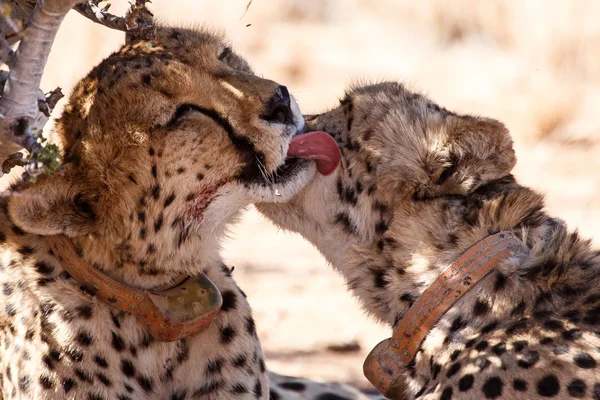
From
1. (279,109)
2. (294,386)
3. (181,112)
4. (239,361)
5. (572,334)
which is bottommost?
(294,386)

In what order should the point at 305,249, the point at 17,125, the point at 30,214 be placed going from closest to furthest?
the point at 17,125, the point at 30,214, the point at 305,249

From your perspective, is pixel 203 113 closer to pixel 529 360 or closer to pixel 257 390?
pixel 257 390

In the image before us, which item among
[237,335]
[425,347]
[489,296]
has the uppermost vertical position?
[489,296]

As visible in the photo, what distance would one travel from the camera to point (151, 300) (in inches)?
97.7

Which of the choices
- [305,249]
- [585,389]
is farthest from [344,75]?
[585,389]

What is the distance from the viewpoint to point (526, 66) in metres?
6.22

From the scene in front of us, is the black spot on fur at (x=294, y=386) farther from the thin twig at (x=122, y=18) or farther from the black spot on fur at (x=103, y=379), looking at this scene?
the thin twig at (x=122, y=18)

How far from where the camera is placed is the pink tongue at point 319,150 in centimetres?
254

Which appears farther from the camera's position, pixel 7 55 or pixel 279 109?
pixel 279 109

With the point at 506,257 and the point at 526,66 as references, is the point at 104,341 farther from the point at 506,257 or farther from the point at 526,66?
the point at 526,66

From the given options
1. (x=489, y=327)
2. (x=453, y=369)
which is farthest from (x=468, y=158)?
(x=453, y=369)

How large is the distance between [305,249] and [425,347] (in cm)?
289

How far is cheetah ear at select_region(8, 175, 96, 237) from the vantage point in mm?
2332

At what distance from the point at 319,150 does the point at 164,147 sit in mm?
422
